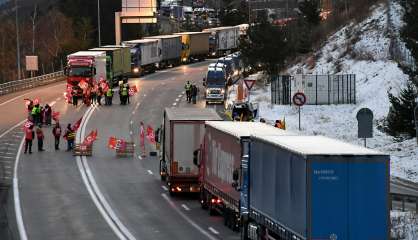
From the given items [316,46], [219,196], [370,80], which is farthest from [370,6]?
[219,196]

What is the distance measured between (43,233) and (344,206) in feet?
41.1

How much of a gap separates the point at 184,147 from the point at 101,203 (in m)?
3.22

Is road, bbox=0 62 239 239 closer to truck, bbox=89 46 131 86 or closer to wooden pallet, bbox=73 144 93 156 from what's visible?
wooden pallet, bbox=73 144 93 156

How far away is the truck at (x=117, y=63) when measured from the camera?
82.0 m

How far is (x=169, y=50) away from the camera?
10756 cm

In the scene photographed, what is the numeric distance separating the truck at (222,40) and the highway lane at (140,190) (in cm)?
5216

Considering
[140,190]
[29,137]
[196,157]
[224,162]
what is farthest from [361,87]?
[224,162]

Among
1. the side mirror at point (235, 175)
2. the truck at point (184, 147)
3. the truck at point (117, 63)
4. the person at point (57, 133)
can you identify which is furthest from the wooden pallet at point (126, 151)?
the truck at point (117, 63)

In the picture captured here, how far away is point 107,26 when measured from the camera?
139875 millimetres

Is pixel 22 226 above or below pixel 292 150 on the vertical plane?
below

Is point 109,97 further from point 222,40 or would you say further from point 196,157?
point 222,40

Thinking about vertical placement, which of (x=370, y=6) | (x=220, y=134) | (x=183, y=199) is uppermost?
(x=370, y=6)

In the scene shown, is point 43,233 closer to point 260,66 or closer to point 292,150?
point 292,150

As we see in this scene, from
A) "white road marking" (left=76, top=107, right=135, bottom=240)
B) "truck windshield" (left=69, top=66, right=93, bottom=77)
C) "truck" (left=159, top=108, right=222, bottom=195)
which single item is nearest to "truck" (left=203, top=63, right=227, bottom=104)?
"truck windshield" (left=69, top=66, right=93, bottom=77)
